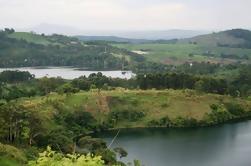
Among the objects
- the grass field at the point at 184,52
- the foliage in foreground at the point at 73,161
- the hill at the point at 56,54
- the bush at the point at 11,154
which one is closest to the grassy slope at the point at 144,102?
the bush at the point at 11,154

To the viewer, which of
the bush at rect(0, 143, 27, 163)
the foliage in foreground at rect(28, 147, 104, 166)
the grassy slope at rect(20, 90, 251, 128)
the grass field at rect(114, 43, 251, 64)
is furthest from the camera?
the grass field at rect(114, 43, 251, 64)

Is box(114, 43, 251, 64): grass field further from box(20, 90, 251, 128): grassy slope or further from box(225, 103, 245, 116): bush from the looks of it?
box(20, 90, 251, 128): grassy slope

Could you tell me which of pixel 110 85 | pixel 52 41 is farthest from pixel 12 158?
pixel 52 41

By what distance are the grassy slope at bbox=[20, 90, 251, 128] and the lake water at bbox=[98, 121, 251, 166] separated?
4.38 meters

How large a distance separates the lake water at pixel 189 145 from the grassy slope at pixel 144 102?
14.4 ft

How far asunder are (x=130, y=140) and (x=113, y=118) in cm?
962

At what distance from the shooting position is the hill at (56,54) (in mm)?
153875

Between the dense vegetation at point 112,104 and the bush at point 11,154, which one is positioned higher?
the bush at point 11,154

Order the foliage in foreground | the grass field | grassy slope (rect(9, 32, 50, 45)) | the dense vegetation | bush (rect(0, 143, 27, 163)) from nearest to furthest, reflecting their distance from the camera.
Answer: the foliage in foreground
bush (rect(0, 143, 27, 163))
the dense vegetation
the grass field
grassy slope (rect(9, 32, 50, 45))

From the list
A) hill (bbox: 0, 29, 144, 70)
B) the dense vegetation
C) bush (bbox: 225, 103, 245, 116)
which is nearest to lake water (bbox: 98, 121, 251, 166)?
the dense vegetation

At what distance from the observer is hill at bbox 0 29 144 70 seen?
505 ft

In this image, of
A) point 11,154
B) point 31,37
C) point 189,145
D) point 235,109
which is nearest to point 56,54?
point 31,37

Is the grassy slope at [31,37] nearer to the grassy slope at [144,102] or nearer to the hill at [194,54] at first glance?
the hill at [194,54]

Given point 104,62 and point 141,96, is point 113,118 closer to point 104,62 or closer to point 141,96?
point 141,96
